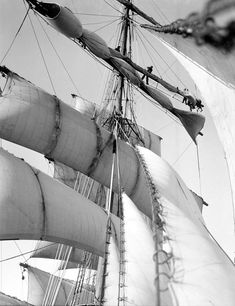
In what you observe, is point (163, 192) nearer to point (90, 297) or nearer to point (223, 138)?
point (223, 138)

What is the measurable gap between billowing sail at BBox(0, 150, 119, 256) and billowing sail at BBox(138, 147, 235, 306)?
410 cm

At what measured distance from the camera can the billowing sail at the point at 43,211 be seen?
9.80 meters

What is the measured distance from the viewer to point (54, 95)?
12.6 meters

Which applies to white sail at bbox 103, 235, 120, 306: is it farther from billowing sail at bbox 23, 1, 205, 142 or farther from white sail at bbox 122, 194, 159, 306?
billowing sail at bbox 23, 1, 205, 142

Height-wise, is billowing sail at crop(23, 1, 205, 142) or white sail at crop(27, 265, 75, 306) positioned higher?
billowing sail at crop(23, 1, 205, 142)

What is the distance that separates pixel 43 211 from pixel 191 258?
18.6ft


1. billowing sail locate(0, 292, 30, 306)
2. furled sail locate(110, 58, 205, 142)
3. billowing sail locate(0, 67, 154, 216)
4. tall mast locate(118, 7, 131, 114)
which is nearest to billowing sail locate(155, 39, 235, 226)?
billowing sail locate(0, 67, 154, 216)

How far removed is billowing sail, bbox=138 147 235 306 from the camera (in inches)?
213

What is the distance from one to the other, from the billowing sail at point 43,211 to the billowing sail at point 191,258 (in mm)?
4102

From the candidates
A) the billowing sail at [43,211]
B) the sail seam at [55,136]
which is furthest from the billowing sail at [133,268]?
the sail seam at [55,136]

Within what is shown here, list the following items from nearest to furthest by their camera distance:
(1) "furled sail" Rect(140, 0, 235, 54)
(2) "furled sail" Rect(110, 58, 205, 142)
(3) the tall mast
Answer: (1) "furled sail" Rect(140, 0, 235, 54), (2) "furled sail" Rect(110, 58, 205, 142), (3) the tall mast

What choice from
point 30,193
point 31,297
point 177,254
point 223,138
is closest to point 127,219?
point 177,254

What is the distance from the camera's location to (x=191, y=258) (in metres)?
5.78

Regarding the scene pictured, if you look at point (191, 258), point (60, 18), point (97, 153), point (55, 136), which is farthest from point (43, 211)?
point (191, 258)
